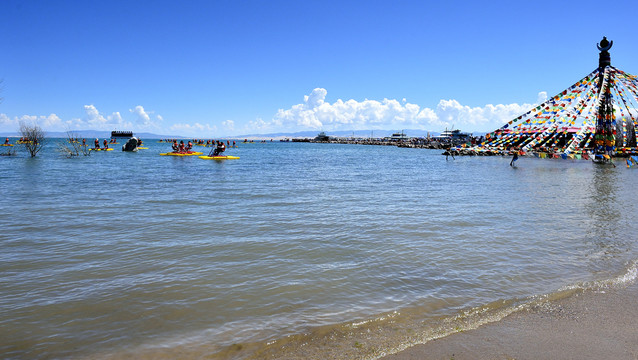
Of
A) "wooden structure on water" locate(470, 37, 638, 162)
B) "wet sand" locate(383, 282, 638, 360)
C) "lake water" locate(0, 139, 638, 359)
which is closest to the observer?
"wet sand" locate(383, 282, 638, 360)

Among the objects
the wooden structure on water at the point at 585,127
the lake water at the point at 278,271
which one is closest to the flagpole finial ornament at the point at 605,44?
the wooden structure on water at the point at 585,127

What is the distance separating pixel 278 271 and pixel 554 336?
4.36 metres

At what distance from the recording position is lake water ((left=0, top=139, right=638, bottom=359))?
4723mm

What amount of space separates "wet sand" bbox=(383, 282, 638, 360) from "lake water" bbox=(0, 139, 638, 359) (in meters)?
0.29

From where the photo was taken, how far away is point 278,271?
23.3ft

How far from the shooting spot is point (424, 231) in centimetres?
1030

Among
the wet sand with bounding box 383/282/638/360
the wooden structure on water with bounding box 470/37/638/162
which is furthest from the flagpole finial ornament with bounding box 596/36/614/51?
the wet sand with bounding box 383/282/638/360

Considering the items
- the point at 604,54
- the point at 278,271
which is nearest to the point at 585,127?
the point at 604,54

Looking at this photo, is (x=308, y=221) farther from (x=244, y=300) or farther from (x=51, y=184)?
(x=51, y=184)

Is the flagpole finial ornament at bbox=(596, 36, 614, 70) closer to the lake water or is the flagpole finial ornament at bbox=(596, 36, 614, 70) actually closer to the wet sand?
the lake water

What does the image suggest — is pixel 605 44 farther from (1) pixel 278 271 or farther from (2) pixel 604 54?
(1) pixel 278 271

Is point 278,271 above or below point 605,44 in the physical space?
below

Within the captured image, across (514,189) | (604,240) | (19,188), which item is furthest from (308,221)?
(19,188)

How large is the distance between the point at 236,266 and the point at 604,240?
28.9 ft
